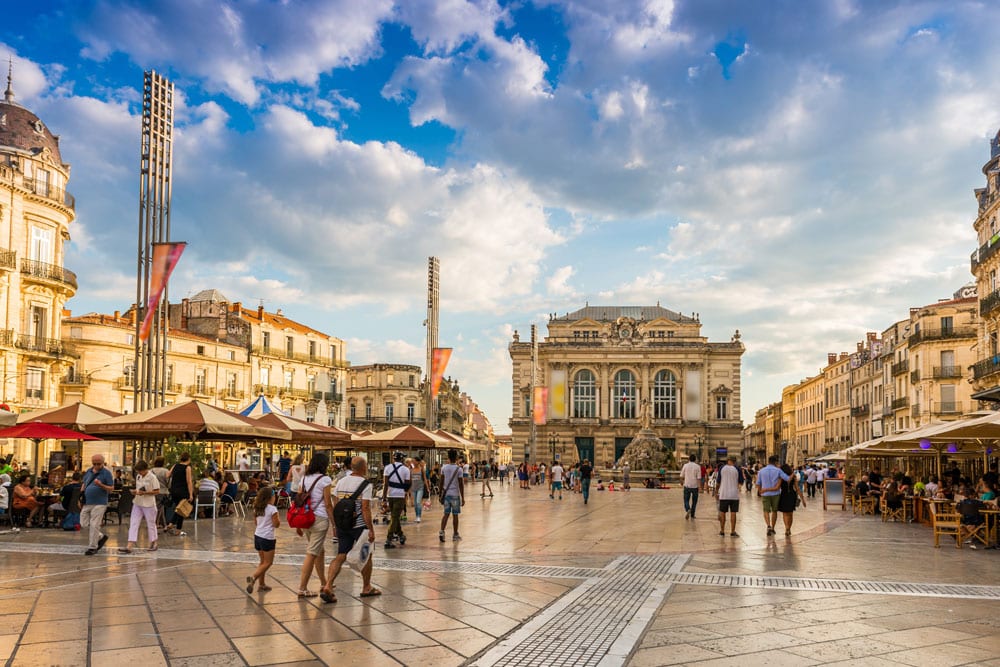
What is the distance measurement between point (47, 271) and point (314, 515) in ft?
109

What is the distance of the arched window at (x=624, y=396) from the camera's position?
3214 inches

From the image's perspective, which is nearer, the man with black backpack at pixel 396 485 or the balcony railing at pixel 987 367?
the man with black backpack at pixel 396 485

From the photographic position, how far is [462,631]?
7660mm

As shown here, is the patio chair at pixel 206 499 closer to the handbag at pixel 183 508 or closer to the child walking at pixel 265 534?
the handbag at pixel 183 508

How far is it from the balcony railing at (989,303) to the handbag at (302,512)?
32.2 meters

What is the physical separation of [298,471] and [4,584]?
32.7 ft

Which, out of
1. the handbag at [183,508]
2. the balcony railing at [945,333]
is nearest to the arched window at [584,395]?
the balcony railing at [945,333]

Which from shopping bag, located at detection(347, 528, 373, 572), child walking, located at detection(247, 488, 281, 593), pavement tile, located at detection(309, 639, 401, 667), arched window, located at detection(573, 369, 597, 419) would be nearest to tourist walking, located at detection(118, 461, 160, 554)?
child walking, located at detection(247, 488, 281, 593)

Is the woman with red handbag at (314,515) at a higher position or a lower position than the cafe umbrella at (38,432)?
lower

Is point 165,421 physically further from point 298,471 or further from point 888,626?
point 888,626

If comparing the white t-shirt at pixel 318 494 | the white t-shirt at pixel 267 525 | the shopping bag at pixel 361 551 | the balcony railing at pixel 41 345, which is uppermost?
the balcony railing at pixel 41 345

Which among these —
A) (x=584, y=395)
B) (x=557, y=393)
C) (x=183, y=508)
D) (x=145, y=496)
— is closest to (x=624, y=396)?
(x=584, y=395)

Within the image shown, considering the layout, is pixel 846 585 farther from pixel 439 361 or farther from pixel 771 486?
pixel 439 361

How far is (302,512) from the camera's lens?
898cm
